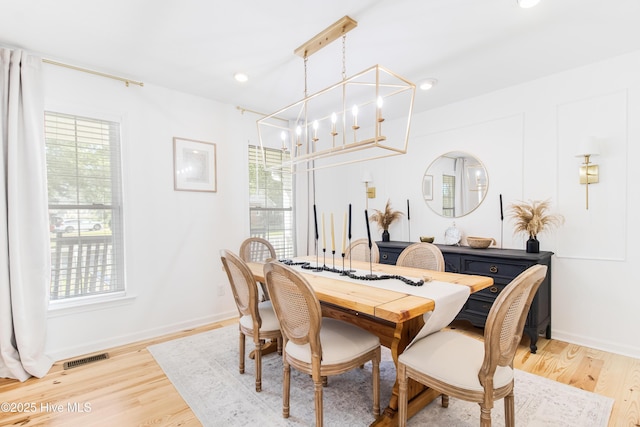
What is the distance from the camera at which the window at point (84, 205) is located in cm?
279

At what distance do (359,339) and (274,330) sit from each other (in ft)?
2.33

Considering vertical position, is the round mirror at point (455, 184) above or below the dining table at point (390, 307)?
above

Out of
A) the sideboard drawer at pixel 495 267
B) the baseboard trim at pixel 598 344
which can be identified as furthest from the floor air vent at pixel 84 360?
the baseboard trim at pixel 598 344

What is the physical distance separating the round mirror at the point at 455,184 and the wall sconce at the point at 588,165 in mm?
854

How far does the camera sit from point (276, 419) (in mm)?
1911

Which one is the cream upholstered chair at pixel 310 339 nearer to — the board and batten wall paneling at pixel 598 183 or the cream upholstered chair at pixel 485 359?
the cream upholstered chair at pixel 485 359

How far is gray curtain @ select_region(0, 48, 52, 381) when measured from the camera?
2.40 metres

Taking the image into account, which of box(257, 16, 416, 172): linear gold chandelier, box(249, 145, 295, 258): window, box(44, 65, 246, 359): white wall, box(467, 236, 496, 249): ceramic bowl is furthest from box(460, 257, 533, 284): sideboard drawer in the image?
box(44, 65, 246, 359): white wall

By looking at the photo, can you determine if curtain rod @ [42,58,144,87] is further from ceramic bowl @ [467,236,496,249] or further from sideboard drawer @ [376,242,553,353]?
ceramic bowl @ [467,236,496,249]

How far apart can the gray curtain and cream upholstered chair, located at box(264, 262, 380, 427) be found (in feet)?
6.98

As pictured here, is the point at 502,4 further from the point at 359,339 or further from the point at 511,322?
the point at 359,339

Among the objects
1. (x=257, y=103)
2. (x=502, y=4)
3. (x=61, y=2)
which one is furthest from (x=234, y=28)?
(x=502, y=4)

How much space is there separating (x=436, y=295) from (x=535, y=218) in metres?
1.87

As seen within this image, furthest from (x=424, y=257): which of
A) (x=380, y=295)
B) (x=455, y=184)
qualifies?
(x=455, y=184)
